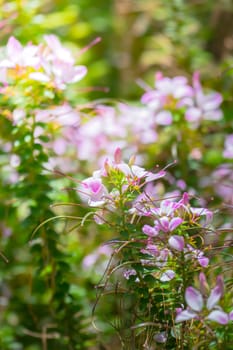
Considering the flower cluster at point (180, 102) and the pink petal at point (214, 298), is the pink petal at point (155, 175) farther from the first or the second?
the flower cluster at point (180, 102)

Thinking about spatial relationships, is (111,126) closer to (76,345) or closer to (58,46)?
(58,46)

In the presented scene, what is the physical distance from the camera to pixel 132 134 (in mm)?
1678

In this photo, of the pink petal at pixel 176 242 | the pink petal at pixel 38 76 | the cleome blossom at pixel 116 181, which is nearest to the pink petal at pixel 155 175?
the cleome blossom at pixel 116 181

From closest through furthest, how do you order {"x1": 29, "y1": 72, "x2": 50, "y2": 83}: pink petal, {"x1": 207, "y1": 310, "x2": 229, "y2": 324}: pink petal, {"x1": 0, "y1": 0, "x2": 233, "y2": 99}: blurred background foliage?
1. {"x1": 207, "y1": 310, "x2": 229, "y2": 324}: pink petal
2. {"x1": 29, "y1": 72, "x2": 50, "y2": 83}: pink petal
3. {"x1": 0, "y1": 0, "x2": 233, "y2": 99}: blurred background foliage

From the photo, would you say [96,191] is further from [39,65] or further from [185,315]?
[39,65]

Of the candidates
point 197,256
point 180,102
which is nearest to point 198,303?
point 197,256

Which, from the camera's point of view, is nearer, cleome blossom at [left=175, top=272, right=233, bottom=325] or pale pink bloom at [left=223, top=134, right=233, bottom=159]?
cleome blossom at [left=175, top=272, right=233, bottom=325]

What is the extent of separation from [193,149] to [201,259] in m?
0.56

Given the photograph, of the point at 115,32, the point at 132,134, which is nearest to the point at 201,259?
the point at 132,134

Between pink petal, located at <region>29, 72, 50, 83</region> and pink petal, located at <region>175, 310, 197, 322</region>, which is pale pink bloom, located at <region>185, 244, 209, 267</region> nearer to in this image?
pink petal, located at <region>175, 310, 197, 322</region>

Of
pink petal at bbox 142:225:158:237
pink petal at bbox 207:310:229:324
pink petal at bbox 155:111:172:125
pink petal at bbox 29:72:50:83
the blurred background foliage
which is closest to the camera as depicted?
pink petal at bbox 207:310:229:324

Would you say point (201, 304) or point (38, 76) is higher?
point (38, 76)

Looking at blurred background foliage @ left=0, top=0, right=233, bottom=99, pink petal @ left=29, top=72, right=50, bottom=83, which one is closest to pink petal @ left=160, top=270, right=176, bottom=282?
pink petal @ left=29, top=72, right=50, bottom=83

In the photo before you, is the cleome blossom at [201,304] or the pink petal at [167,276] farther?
the pink petal at [167,276]
